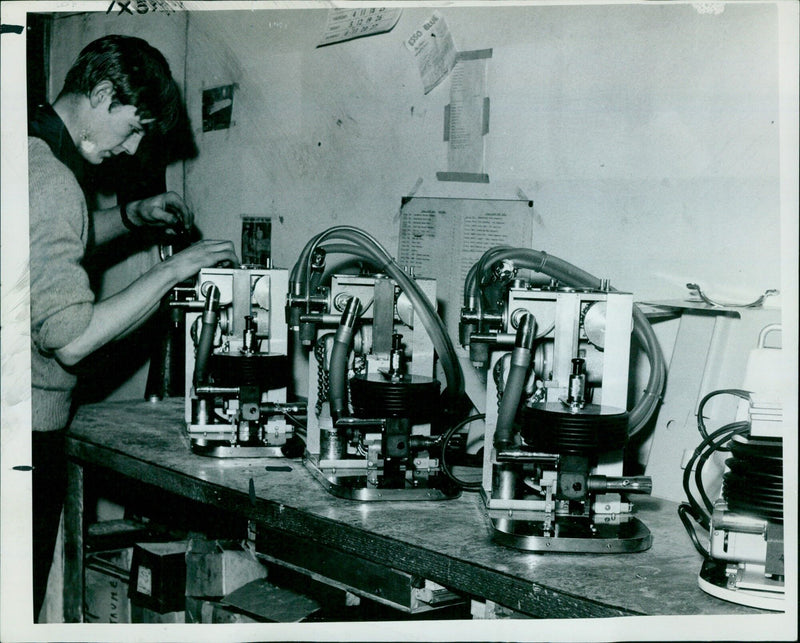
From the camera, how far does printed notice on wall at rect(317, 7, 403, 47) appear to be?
2.45 metres

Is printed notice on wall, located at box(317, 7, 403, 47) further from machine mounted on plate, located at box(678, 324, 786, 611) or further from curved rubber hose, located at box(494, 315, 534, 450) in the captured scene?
machine mounted on plate, located at box(678, 324, 786, 611)

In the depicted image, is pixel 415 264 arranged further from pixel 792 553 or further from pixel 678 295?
pixel 792 553

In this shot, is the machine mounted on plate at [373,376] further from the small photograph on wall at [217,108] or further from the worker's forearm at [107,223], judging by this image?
the small photograph on wall at [217,108]

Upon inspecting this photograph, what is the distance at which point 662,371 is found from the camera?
A: 1707 mm

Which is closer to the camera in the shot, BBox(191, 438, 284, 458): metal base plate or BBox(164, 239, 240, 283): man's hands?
BBox(191, 438, 284, 458): metal base plate

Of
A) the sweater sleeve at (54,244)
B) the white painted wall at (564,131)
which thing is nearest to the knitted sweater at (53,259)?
the sweater sleeve at (54,244)

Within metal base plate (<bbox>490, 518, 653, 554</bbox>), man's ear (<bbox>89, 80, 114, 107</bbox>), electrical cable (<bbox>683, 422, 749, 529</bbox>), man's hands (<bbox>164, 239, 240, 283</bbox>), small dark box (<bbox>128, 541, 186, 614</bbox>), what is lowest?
small dark box (<bbox>128, 541, 186, 614</bbox>)

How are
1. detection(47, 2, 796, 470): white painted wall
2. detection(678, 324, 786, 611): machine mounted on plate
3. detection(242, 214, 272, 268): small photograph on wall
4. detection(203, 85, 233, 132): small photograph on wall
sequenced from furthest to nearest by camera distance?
detection(203, 85, 233, 132): small photograph on wall
detection(242, 214, 272, 268): small photograph on wall
detection(47, 2, 796, 470): white painted wall
detection(678, 324, 786, 611): machine mounted on plate

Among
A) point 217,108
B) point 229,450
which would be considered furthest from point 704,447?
point 217,108

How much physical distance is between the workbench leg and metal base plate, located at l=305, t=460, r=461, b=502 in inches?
30.3

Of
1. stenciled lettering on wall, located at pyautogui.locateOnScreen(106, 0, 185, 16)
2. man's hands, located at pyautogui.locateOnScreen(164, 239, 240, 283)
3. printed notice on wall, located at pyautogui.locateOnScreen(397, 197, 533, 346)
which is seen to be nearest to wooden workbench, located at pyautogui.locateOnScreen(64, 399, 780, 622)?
man's hands, located at pyautogui.locateOnScreen(164, 239, 240, 283)

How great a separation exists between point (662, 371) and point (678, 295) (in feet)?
0.71

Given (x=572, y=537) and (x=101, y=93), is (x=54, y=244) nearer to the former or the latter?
(x=101, y=93)

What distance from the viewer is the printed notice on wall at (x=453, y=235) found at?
217 centimetres
